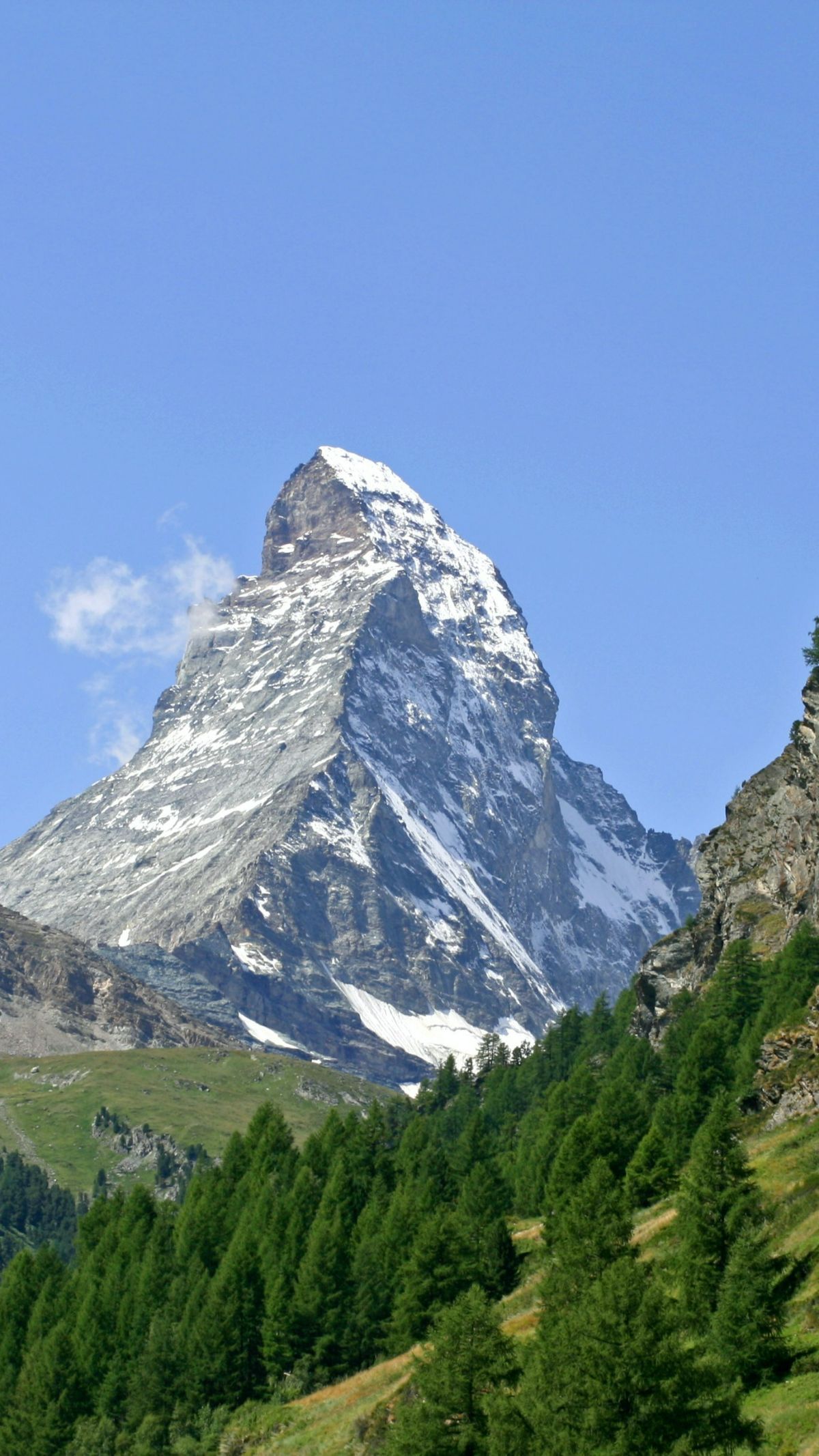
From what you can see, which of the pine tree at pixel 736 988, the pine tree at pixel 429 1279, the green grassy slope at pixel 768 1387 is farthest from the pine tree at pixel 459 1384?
the pine tree at pixel 736 988

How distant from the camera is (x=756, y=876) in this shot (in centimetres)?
16650

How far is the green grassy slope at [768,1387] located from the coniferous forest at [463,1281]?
125cm

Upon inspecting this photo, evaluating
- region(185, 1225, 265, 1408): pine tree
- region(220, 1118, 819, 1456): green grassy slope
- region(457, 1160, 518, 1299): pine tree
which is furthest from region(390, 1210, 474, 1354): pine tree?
region(185, 1225, 265, 1408): pine tree

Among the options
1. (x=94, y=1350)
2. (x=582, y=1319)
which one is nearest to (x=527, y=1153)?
(x=94, y=1350)

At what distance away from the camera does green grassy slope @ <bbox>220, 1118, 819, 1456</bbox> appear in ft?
183

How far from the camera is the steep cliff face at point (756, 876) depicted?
147625 mm

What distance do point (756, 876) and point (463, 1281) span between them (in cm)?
8275

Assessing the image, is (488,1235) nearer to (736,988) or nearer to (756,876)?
(736,988)

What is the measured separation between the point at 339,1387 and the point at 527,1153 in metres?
34.6

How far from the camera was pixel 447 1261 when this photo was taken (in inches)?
3632

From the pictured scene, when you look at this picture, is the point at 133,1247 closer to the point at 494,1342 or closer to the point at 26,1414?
the point at 26,1414

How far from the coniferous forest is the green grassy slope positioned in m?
1.25

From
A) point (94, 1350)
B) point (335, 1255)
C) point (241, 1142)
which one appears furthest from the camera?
point (241, 1142)

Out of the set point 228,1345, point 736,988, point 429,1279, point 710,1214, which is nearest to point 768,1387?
point 710,1214
